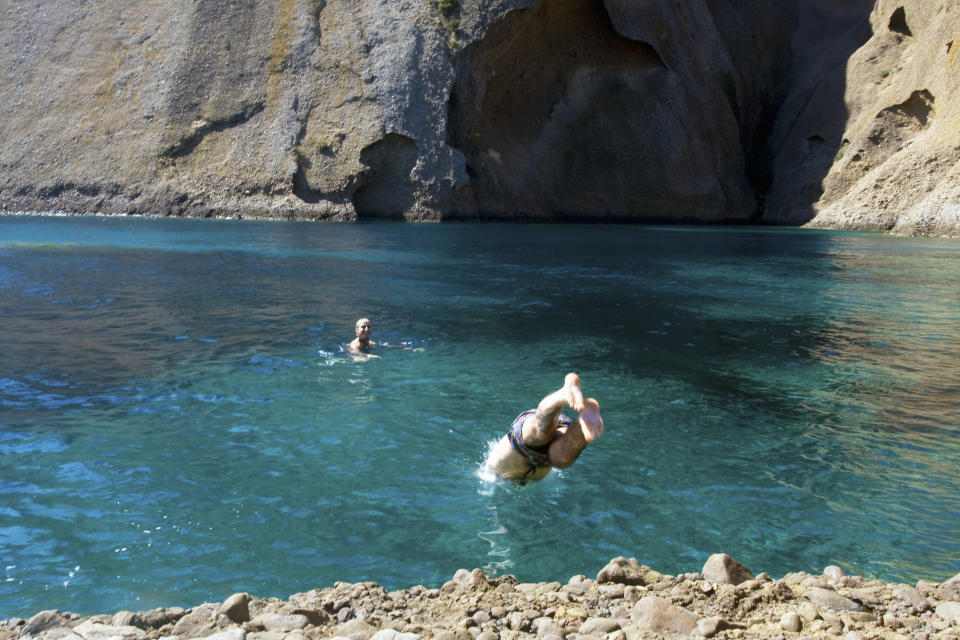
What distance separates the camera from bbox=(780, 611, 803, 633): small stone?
420 centimetres

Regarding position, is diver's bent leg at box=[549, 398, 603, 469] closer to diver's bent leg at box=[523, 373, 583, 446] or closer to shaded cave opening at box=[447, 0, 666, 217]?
diver's bent leg at box=[523, 373, 583, 446]

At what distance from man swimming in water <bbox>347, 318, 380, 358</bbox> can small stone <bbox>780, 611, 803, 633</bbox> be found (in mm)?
7510

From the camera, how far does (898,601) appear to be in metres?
4.65

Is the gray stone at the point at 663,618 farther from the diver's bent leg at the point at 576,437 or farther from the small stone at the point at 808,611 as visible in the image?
the diver's bent leg at the point at 576,437

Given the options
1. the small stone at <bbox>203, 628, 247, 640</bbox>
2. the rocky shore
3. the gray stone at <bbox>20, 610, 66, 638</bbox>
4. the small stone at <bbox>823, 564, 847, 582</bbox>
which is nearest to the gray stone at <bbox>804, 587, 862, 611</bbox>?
the rocky shore

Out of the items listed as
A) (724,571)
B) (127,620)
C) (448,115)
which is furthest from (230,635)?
(448,115)

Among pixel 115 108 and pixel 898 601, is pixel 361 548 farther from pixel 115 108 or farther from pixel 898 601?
pixel 115 108

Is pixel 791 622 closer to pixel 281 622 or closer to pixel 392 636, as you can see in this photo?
pixel 392 636

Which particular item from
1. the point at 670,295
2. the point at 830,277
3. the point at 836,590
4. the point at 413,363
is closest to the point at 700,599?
the point at 836,590

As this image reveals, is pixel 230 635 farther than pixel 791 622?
No

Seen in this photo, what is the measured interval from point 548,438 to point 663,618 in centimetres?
225

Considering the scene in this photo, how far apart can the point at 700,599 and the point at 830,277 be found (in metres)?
18.4

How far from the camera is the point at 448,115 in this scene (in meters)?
46.0

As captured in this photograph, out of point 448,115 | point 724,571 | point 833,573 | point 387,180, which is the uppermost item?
point 448,115
